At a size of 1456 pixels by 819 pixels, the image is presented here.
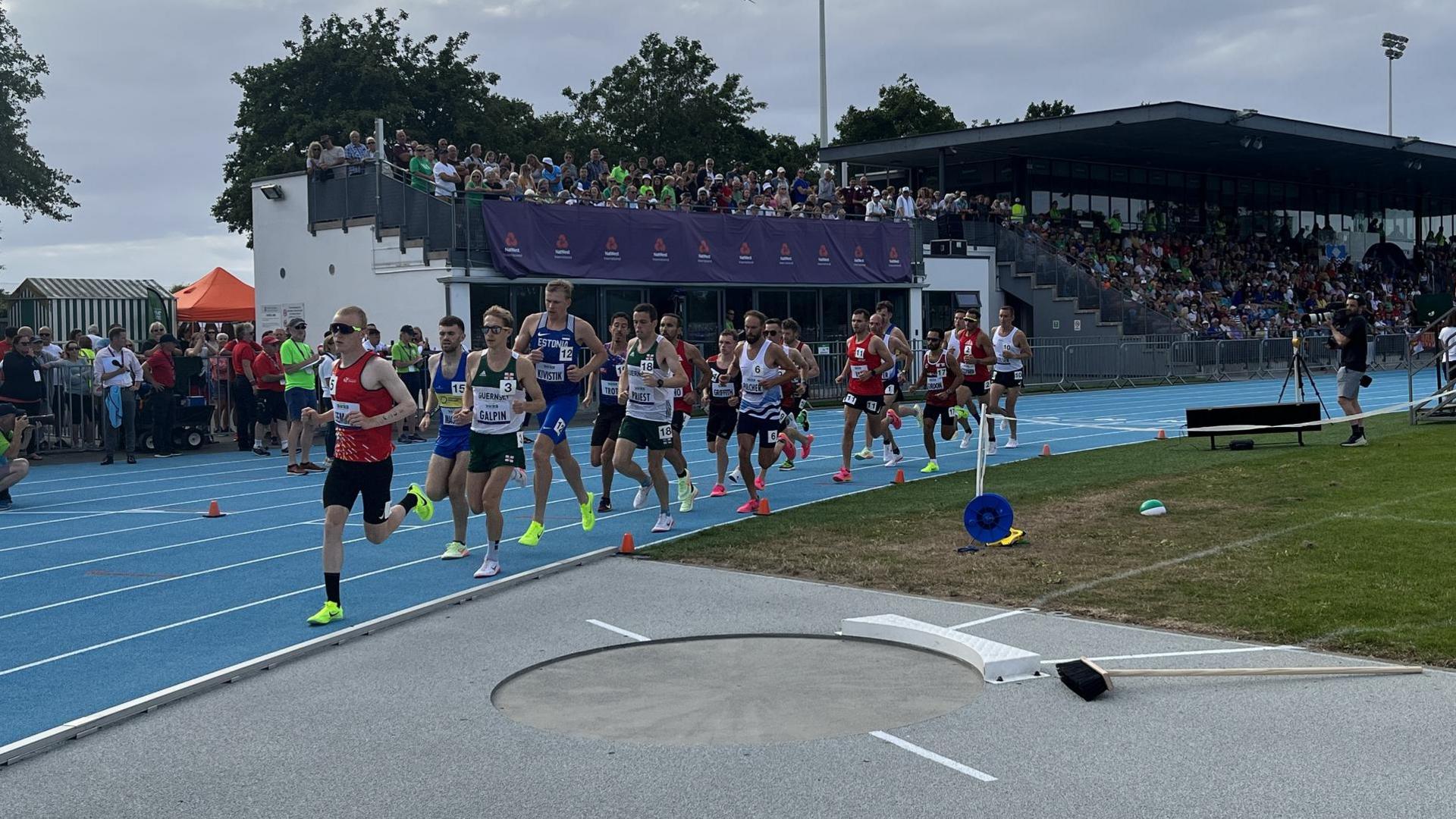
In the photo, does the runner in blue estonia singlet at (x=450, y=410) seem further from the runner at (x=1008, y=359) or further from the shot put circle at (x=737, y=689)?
the runner at (x=1008, y=359)

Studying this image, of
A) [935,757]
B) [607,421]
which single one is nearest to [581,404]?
[607,421]

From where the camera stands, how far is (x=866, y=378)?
16.7m

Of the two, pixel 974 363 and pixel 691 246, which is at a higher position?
pixel 691 246

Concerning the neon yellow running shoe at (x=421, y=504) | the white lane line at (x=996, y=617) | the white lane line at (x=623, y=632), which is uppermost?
the neon yellow running shoe at (x=421, y=504)

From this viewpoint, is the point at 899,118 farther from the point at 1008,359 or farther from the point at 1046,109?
the point at 1008,359

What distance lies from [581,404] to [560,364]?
6.74ft

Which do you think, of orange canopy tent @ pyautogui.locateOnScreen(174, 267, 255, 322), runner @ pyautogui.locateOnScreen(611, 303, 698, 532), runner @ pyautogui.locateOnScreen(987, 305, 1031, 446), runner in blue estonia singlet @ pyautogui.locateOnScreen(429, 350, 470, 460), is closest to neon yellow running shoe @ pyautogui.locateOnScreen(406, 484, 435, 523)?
runner in blue estonia singlet @ pyautogui.locateOnScreen(429, 350, 470, 460)

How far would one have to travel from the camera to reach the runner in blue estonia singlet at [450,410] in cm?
1119

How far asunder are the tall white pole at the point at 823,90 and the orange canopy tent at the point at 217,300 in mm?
21738

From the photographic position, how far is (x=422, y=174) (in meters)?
27.8

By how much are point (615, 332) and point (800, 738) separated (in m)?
9.23

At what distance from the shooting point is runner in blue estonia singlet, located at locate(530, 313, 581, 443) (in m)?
12.2

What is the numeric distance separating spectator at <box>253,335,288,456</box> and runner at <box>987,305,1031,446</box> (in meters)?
10.5

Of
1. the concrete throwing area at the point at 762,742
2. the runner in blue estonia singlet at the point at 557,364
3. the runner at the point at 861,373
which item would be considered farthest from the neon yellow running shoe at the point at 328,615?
the runner at the point at 861,373
